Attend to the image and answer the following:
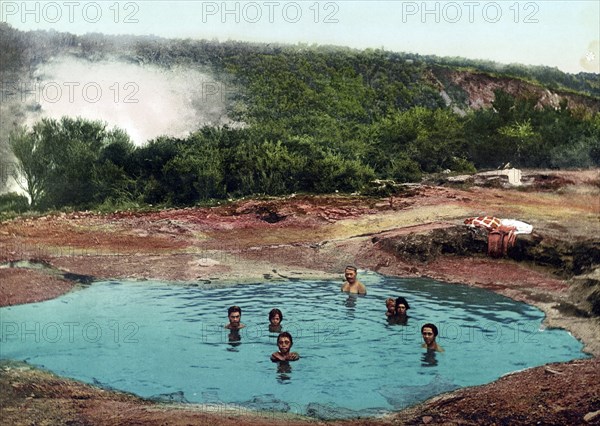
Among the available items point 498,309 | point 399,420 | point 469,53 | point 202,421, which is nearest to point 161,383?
point 202,421

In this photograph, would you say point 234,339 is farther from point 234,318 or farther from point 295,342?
point 295,342

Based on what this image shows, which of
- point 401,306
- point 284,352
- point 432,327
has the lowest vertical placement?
point 284,352

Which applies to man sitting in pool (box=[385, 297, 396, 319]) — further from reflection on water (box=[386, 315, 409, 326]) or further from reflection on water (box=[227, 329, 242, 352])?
reflection on water (box=[227, 329, 242, 352])

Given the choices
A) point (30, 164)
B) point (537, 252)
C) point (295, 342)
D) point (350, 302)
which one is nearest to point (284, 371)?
point (295, 342)

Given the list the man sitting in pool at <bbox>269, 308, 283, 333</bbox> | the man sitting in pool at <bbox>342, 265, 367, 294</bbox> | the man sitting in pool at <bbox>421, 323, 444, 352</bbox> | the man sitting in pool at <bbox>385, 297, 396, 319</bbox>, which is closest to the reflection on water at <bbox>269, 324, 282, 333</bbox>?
the man sitting in pool at <bbox>269, 308, 283, 333</bbox>

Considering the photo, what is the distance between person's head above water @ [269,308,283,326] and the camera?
5.78 m

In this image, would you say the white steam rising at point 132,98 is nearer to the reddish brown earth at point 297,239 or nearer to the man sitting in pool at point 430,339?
the reddish brown earth at point 297,239

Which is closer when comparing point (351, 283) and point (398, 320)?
point (398, 320)

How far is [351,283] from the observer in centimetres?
604

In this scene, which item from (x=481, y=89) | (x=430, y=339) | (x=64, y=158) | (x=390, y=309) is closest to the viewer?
(x=430, y=339)

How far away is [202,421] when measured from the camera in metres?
5.36

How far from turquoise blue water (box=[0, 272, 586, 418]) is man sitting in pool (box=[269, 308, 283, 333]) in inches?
2.1

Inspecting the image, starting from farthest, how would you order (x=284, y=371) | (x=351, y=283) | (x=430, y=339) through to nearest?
1. (x=351, y=283)
2. (x=430, y=339)
3. (x=284, y=371)

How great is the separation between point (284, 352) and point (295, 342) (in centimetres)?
16
